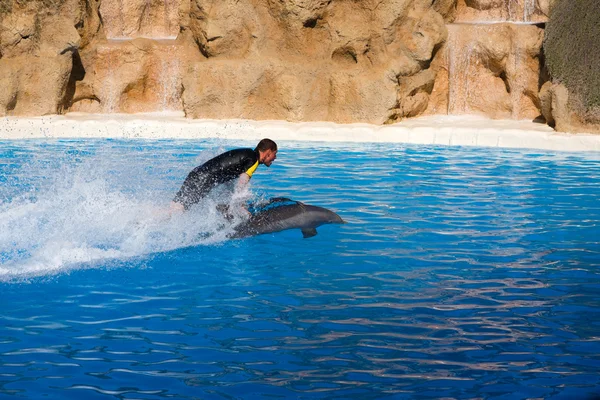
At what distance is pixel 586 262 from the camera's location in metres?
6.39

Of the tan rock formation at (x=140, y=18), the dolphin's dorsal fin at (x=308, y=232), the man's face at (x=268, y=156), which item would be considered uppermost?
the tan rock formation at (x=140, y=18)

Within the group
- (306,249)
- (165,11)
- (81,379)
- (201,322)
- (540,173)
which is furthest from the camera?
(165,11)

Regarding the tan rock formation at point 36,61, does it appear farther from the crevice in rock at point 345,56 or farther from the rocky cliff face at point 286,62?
the crevice in rock at point 345,56

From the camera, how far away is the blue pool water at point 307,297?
394cm

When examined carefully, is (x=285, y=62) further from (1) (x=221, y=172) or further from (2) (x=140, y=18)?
(1) (x=221, y=172)

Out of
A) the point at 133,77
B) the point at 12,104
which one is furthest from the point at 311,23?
the point at 12,104

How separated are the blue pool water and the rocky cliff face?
823cm

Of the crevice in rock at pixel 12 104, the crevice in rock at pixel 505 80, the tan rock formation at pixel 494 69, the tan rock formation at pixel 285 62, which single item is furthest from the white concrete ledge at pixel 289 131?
the crevice in rock at pixel 505 80

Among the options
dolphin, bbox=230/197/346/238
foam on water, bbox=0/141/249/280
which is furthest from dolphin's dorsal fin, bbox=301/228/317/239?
foam on water, bbox=0/141/249/280

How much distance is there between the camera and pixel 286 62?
60.2ft

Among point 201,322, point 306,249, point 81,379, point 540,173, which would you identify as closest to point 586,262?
point 306,249

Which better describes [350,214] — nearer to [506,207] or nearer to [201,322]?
[506,207]

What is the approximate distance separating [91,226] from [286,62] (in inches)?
464

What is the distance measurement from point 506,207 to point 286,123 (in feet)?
27.4
